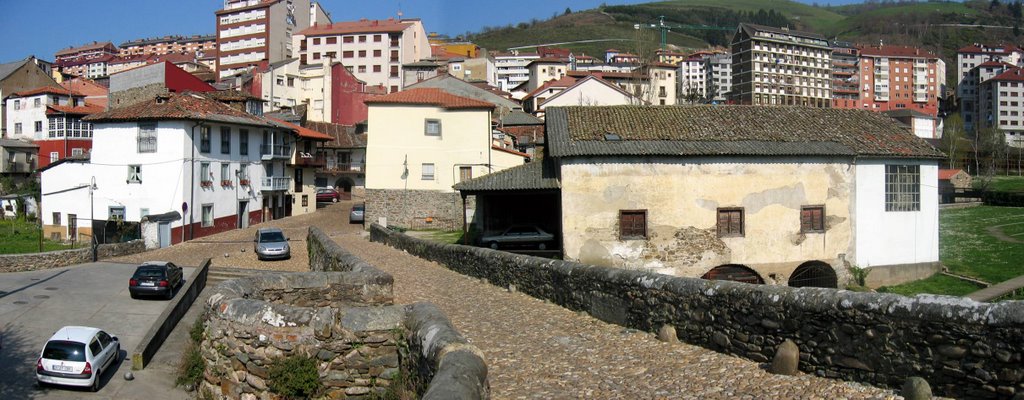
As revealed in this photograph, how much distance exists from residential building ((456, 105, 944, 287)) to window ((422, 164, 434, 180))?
13.3m

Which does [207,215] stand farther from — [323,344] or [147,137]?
[323,344]

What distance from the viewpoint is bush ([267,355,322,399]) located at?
843cm

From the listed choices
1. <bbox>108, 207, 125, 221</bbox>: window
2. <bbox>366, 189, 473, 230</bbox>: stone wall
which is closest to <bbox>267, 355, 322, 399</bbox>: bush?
<bbox>366, 189, 473, 230</bbox>: stone wall

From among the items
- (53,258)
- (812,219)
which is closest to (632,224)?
(812,219)

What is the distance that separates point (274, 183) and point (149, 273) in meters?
24.5

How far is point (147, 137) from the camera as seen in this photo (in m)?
43.7

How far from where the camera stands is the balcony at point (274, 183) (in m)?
52.0

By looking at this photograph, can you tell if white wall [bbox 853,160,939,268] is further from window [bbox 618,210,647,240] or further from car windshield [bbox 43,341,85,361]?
car windshield [bbox 43,341,85,361]

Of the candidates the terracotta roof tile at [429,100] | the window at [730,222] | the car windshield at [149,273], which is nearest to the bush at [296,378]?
the window at [730,222]

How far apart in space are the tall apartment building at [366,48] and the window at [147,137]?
5895 cm

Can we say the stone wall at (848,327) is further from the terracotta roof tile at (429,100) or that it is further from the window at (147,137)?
the window at (147,137)

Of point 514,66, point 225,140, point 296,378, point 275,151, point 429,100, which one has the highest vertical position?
point 514,66

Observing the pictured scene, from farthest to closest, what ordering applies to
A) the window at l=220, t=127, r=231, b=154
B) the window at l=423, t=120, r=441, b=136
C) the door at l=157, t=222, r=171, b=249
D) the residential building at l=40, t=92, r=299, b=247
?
the window at l=220, t=127, r=231, b=154, the residential building at l=40, t=92, r=299, b=247, the window at l=423, t=120, r=441, b=136, the door at l=157, t=222, r=171, b=249

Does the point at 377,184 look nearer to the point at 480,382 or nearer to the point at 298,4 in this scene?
the point at 480,382
